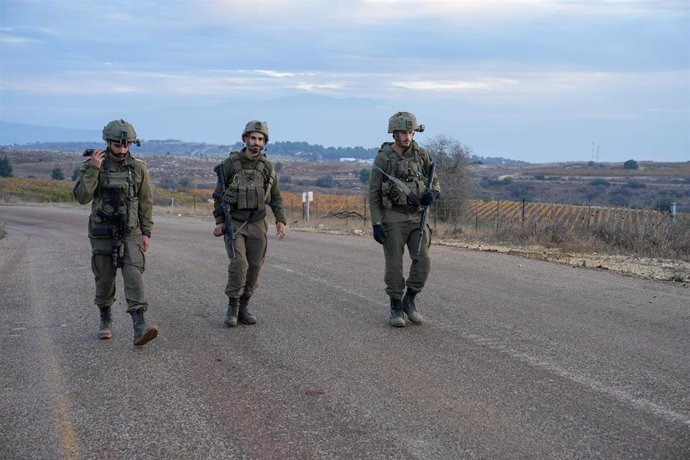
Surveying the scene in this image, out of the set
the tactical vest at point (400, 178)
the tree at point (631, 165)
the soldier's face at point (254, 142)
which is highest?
the tree at point (631, 165)

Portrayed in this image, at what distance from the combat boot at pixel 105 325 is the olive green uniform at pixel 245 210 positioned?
1.16 m

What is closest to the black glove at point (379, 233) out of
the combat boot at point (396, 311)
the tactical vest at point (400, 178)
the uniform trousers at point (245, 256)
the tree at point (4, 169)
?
the tactical vest at point (400, 178)

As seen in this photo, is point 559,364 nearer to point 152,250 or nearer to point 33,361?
point 33,361

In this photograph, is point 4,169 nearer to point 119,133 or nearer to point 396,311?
point 119,133

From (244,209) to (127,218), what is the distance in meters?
1.25

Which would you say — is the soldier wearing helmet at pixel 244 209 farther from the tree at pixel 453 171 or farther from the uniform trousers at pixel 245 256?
the tree at pixel 453 171

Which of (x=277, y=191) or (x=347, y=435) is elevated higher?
(x=277, y=191)

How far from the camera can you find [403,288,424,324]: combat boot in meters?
7.84

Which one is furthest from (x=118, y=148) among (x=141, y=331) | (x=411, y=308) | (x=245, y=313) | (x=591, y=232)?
(x=591, y=232)

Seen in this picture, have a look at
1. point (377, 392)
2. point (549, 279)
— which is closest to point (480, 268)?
point (549, 279)

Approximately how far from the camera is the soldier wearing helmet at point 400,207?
25.5ft

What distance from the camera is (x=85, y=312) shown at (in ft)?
28.5

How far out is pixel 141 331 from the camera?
6953mm

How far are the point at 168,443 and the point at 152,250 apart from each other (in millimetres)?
11586
